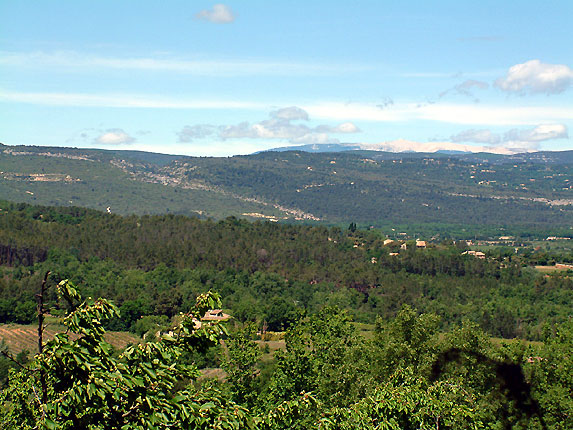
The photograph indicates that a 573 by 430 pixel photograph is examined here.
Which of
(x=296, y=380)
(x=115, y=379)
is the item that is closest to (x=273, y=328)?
(x=296, y=380)

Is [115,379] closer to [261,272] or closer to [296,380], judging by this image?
[296,380]

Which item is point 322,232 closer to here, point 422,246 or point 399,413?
point 422,246

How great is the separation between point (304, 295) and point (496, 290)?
3869 centimetres

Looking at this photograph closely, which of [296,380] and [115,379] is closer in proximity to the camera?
[115,379]

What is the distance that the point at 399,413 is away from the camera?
667 inches

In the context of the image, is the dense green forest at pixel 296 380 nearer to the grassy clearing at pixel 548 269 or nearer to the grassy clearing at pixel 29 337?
the grassy clearing at pixel 29 337

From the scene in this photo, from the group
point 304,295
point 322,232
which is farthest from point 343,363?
point 322,232

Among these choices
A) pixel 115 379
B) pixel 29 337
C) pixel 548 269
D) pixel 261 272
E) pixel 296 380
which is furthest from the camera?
pixel 548 269

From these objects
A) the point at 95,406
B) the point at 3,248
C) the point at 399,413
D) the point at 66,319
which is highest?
the point at 66,319

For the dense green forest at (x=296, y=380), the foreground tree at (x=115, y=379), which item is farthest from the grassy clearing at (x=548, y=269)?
the foreground tree at (x=115, y=379)

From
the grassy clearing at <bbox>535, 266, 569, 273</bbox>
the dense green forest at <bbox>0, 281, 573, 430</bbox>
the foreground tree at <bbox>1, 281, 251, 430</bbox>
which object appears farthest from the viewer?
the grassy clearing at <bbox>535, 266, 569, 273</bbox>

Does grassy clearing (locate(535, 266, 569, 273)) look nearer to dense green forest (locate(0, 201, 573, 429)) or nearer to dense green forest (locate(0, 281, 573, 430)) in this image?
dense green forest (locate(0, 201, 573, 429))

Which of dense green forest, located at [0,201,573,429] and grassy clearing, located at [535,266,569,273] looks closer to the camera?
dense green forest, located at [0,201,573,429]

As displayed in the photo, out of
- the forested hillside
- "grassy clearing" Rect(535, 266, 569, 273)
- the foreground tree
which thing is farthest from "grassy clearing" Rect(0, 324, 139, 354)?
"grassy clearing" Rect(535, 266, 569, 273)
